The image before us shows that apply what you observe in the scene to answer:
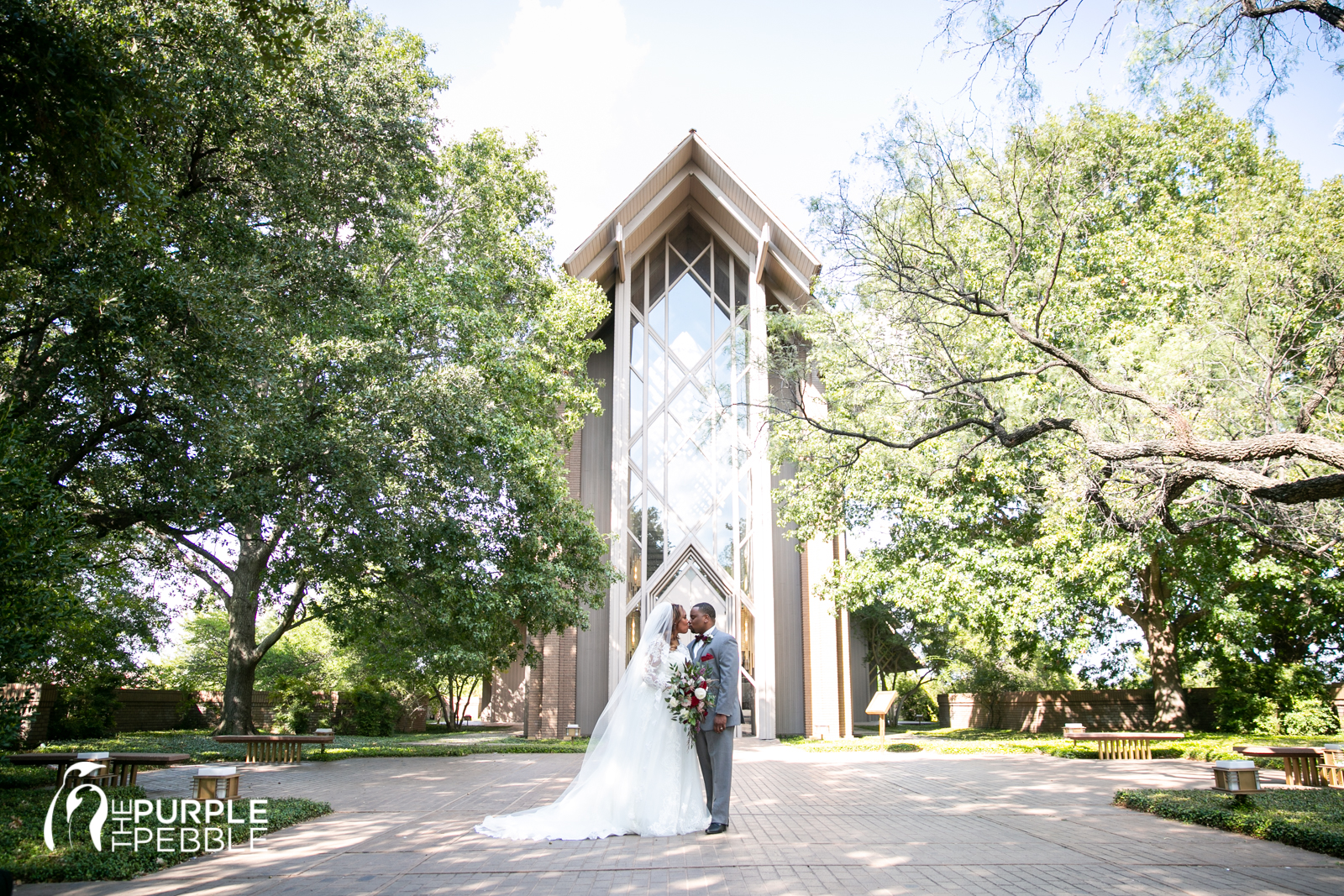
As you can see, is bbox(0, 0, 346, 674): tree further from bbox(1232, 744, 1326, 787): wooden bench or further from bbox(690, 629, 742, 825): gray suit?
bbox(1232, 744, 1326, 787): wooden bench

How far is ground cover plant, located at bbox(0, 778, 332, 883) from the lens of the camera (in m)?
5.41

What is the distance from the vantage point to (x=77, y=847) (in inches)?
237

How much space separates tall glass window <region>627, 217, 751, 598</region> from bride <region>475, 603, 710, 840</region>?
12.6 m

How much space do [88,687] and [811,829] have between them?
64.3 ft

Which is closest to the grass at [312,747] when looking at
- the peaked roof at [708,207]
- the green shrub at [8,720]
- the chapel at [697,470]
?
the chapel at [697,470]

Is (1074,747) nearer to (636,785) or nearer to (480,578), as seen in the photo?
(480,578)

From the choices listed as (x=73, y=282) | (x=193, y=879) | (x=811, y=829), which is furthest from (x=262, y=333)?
(x=811, y=829)

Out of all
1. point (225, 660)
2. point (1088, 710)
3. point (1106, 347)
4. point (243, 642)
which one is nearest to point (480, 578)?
point (243, 642)

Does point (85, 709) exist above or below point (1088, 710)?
above

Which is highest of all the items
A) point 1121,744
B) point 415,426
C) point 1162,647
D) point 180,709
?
point 415,426

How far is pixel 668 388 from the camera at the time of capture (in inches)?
870

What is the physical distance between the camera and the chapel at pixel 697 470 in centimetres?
2045

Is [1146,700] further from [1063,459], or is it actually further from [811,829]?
[811,829]

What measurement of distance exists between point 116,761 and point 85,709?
13.0m
